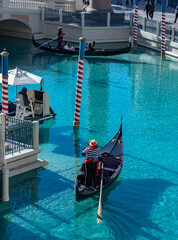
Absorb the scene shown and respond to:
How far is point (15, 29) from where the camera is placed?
3058cm

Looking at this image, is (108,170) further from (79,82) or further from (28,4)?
(28,4)

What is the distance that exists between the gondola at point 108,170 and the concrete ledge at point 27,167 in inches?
60.9

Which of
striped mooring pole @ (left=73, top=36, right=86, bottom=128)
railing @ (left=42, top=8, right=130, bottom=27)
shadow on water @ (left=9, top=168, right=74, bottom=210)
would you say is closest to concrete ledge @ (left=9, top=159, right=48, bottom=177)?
shadow on water @ (left=9, top=168, right=74, bottom=210)

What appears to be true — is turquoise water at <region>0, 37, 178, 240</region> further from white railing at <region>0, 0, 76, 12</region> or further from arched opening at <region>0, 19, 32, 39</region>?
arched opening at <region>0, 19, 32, 39</region>

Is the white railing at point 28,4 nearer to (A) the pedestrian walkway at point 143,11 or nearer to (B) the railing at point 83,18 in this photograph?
(B) the railing at point 83,18

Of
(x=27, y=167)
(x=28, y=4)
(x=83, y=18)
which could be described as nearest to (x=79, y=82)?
(x=27, y=167)

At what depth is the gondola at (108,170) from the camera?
1020 cm

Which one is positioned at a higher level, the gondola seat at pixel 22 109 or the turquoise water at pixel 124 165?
the gondola seat at pixel 22 109

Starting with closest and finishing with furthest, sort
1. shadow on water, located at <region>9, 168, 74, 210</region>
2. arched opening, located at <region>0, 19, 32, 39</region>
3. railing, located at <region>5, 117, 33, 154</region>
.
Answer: shadow on water, located at <region>9, 168, 74, 210</region>
railing, located at <region>5, 117, 33, 154</region>
arched opening, located at <region>0, 19, 32, 39</region>

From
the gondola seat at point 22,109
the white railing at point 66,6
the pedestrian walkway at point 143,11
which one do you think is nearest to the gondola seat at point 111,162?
the gondola seat at point 22,109

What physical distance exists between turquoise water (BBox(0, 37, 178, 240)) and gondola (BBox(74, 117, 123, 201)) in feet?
1.11

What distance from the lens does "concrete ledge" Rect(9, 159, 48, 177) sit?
11.4m

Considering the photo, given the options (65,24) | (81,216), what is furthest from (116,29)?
(81,216)

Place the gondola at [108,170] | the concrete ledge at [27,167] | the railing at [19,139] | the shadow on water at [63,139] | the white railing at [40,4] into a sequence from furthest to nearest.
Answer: the white railing at [40,4]
the shadow on water at [63,139]
the railing at [19,139]
the concrete ledge at [27,167]
the gondola at [108,170]
